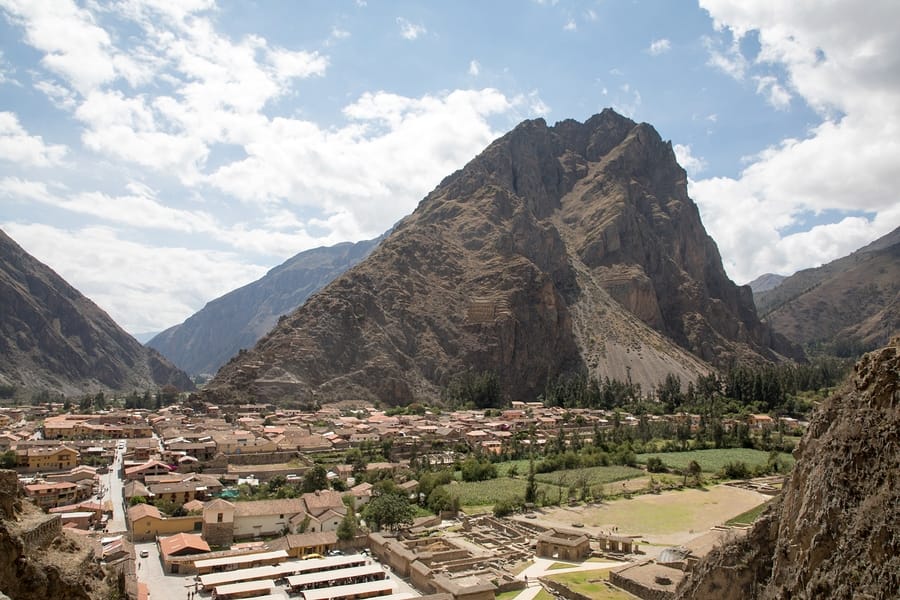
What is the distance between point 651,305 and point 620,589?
156 metres

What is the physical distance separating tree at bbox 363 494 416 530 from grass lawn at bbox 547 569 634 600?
1301cm

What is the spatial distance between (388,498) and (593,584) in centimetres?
1702

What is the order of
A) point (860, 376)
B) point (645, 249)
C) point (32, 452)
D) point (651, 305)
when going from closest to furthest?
point (860, 376), point (32, 452), point (651, 305), point (645, 249)

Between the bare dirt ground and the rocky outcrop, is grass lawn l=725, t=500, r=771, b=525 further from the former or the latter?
the rocky outcrop

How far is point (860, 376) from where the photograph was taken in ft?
50.5

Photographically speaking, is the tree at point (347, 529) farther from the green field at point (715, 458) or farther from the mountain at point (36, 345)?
the mountain at point (36, 345)

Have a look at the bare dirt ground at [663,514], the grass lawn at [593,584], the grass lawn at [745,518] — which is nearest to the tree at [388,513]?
the bare dirt ground at [663,514]

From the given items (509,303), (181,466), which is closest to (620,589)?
(181,466)

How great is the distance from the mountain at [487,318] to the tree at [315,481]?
60643 mm

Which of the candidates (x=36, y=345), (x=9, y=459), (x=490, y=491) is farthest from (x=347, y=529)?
(x=36, y=345)

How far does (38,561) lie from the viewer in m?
14.8

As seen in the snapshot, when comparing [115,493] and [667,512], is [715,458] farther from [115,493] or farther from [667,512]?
[115,493]

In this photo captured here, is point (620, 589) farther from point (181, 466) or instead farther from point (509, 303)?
point (509, 303)

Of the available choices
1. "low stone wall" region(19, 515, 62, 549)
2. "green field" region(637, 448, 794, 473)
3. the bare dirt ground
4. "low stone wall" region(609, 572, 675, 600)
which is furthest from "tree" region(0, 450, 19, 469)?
"green field" region(637, 448, 794, 473)
